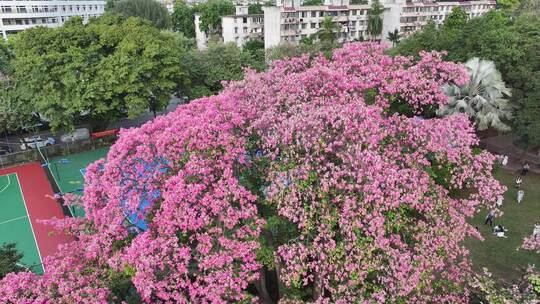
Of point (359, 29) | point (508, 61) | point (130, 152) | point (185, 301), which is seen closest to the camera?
point (185, 301)

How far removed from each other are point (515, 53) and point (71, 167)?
28.4m

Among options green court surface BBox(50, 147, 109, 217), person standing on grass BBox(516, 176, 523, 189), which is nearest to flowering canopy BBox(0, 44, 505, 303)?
person standing on grass BBox(516, 176, 523, 189)

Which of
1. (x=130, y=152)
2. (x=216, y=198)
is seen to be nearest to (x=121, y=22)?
(x=130, y=152)

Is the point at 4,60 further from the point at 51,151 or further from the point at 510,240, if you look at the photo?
the point at 510,240

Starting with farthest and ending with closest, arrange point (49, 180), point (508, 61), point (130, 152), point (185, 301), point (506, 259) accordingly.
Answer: point (49, 180) < point (508, 61) < point (506, 259) < point (130, 152) < point (185, 301)

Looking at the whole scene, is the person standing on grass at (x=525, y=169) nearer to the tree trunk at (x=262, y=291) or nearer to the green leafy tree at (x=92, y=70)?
the tree trunk at (x=262, y=291)

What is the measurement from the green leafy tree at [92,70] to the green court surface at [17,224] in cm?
488

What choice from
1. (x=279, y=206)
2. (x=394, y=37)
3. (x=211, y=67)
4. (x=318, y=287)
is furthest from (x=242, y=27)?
(x=318, y=287)

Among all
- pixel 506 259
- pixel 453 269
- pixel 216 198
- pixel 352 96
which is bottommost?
pixel 506 259

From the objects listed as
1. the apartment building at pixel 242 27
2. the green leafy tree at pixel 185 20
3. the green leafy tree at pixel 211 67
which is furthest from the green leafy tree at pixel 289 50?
the green leafy tree at pixel 185 20

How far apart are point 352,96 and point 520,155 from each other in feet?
67.7

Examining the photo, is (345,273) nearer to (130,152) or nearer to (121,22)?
(130,152)

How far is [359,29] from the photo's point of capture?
55.0 m

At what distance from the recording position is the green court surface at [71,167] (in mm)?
23438
